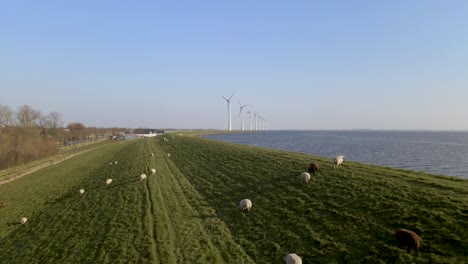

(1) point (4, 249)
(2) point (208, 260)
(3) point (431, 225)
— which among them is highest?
(3) point (431, 225)

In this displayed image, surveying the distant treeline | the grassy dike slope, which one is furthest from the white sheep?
the distant treeline

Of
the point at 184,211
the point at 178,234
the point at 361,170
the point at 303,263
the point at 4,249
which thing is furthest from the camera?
the point at 361,170

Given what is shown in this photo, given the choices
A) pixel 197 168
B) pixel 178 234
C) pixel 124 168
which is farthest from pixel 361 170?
pixel 124 168

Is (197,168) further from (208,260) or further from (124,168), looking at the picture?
(208,260)

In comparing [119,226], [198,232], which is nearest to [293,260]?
[198,232]

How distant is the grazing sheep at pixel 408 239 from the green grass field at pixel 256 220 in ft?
1.21

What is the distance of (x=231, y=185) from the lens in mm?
34125

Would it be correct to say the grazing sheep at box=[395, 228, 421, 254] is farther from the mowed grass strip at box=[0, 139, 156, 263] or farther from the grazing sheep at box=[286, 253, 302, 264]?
the mowed grass strip at box=[0, 139, 156, 263]

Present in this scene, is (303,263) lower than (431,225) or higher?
lower

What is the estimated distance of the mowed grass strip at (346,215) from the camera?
16672 mm

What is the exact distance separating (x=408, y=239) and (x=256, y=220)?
35.6 feet

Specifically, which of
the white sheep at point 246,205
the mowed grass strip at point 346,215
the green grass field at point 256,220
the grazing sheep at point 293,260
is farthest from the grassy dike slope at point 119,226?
the grazing sheep at point 293,260

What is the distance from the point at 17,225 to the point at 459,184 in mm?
41233

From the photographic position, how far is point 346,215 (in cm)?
2109
